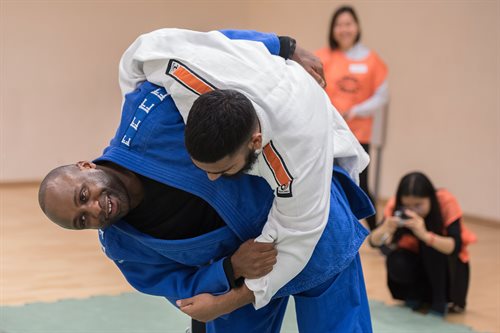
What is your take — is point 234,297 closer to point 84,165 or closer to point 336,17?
point 84,165

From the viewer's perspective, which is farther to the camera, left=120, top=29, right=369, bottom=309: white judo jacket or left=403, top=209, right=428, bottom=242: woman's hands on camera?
left=403, top=209, right=428, bottom=242: woman's hands on camera

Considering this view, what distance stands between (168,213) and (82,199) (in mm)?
255

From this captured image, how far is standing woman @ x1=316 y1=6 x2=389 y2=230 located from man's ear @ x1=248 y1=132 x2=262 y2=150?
3473 millimetres

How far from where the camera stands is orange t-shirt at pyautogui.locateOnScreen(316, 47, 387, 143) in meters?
5.16

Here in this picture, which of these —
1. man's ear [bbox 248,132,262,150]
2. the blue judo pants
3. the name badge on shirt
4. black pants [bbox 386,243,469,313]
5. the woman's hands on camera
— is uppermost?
man's ear [bbox 248,132,262,150]

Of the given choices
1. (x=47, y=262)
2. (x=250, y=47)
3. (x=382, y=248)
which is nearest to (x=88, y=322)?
(x=47, y=262)

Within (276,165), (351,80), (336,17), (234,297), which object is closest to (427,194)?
(351,80)

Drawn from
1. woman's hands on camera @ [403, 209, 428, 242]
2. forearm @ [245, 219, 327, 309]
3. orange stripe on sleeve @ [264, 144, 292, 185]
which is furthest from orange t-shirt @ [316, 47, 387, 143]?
orange stripe on sleeve @ [264, 144, 292, 185]

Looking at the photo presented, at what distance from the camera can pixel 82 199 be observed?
180 cm

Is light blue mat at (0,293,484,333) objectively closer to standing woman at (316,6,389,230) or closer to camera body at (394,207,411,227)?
camera body at (394,207,411,227)

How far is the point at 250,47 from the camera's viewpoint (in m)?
1.91

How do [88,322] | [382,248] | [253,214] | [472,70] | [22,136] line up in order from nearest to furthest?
[253,214] < [88,322] < [382,248] < [472,70] < [22,136]

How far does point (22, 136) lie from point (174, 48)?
5.26m

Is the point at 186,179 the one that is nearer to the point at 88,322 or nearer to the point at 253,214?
the point at 253,214
